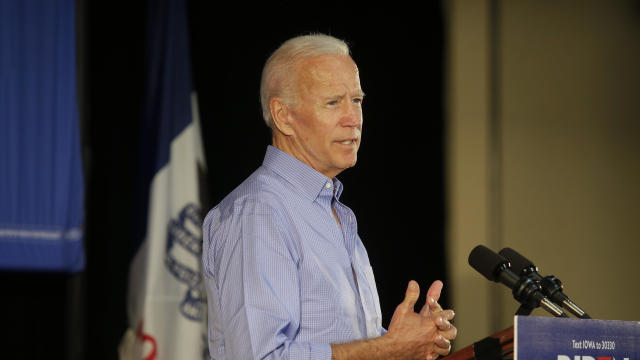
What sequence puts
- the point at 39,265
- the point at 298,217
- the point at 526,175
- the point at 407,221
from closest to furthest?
the point at 298,217
the point at 39,265
the point at 407,221
the point at 526,175

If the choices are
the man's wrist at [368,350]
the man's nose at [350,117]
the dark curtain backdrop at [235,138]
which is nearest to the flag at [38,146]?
the dark curtain backdrop at [235,138]

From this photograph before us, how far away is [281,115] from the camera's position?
1.83 m

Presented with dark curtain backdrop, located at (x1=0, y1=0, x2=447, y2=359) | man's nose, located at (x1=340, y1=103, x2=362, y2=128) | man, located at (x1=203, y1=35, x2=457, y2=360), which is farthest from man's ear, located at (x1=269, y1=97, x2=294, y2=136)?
dark curtain backdrop, located at (x1=0, y1=0, x2=447, y2=359)

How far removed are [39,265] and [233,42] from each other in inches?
58.2

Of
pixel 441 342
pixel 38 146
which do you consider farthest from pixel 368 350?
pixel 38 146

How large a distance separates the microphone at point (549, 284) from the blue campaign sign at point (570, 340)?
143 mm

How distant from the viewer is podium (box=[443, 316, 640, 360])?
1.35 meters

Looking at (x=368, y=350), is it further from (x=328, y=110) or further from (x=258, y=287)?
(x=328, y=110)

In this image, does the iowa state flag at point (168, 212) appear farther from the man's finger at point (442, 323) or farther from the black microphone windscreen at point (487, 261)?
the man's finger at point (442, 323)

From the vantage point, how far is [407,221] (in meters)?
4.08

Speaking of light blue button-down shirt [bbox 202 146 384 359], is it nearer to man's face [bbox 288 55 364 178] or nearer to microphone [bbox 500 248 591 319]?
man's face [bbox 288 55 364 178]

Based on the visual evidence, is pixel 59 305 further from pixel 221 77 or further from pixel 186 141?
pixel 221 77

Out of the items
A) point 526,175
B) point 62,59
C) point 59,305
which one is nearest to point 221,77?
point 62,59

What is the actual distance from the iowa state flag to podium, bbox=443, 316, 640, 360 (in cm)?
222
